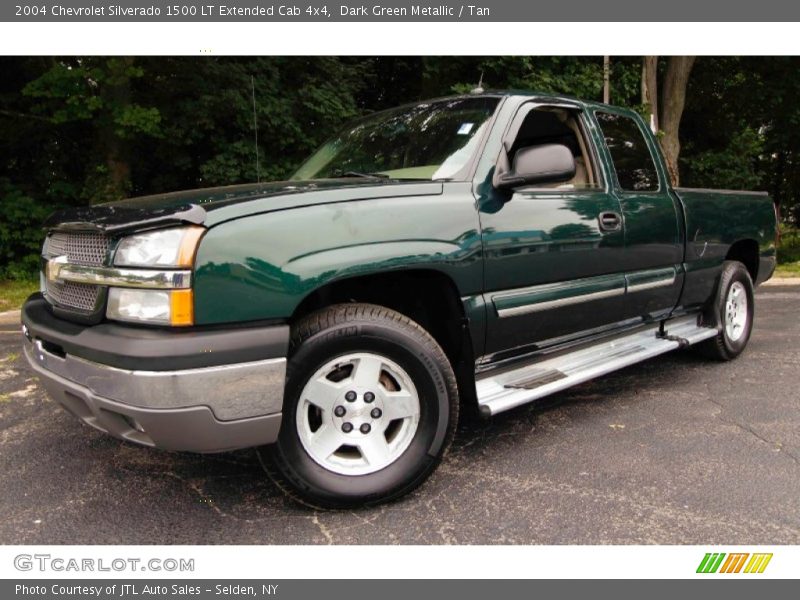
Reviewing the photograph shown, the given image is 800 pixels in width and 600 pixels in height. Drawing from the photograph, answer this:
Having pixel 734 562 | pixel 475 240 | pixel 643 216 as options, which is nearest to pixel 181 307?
pixel 475 240

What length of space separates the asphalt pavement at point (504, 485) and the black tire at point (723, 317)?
0.82 m

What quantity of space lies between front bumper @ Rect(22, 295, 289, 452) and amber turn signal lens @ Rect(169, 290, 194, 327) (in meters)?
0.04

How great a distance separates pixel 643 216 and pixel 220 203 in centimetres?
268

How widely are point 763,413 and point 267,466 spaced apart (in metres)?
2.97

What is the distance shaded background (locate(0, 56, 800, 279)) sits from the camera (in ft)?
34.1

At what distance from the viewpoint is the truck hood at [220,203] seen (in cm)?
226

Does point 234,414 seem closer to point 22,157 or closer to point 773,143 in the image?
point 22,157

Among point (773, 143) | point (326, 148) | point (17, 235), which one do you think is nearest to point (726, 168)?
point (773, 143)

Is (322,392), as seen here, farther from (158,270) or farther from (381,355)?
(158,270)

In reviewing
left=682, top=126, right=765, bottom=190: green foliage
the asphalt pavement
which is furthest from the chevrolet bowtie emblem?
left=682, top=126, right=765, bottom=190: green foliage

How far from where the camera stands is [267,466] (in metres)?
2.53

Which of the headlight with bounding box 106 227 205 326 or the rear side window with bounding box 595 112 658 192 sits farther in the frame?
the rear side window with bounding box 595 112 658 192

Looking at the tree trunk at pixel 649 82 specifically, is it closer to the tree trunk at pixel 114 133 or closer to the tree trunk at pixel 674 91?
the tree trunk at pixel 674 91

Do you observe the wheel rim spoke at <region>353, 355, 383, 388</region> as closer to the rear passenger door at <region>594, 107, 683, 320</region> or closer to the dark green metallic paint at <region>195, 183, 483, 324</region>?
the dark green metallic paint at <region>195, 183, 483, 324</region>
